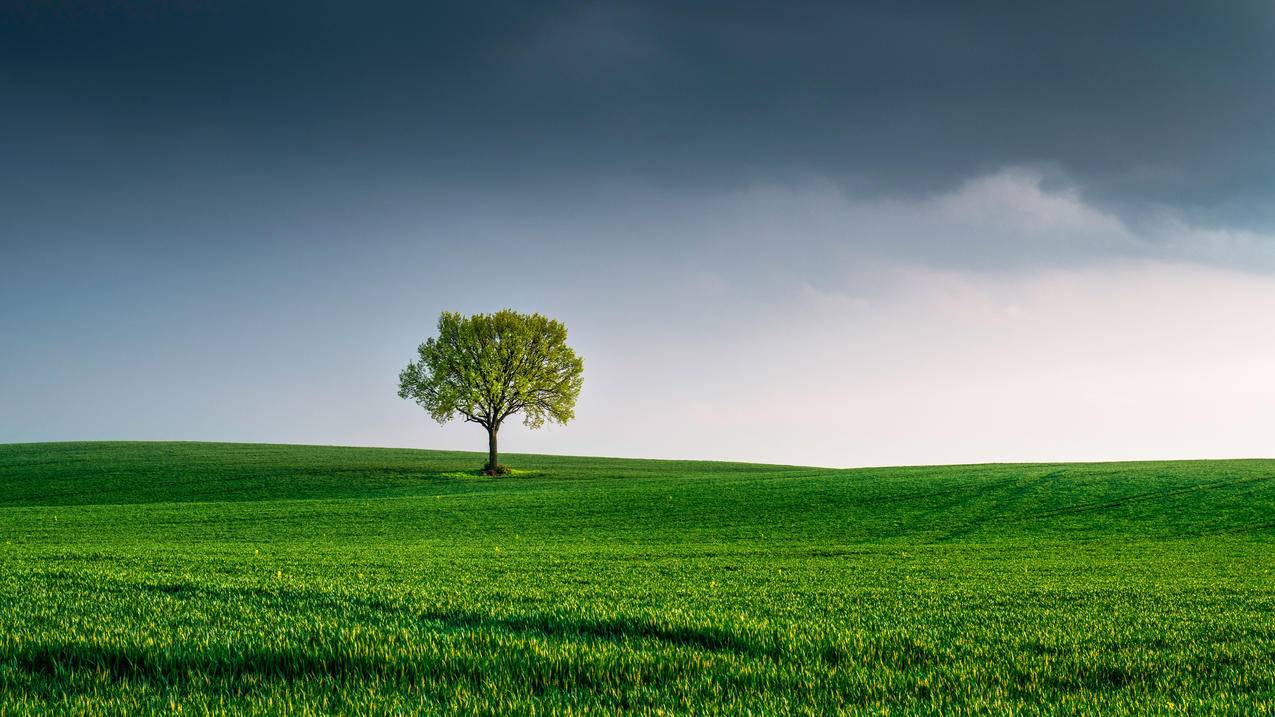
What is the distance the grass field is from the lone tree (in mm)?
33422

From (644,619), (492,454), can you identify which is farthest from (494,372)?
(644,619)

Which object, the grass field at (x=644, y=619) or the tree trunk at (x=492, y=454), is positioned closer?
the grass field at (x=644, y=619)

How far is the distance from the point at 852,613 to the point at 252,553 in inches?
843

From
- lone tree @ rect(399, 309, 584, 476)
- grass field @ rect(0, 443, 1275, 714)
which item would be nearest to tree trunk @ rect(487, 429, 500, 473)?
lone tree @ rect(399, 309, 584, 476)

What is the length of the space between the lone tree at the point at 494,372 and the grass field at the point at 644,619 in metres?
33.4

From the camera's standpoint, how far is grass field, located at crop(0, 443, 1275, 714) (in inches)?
262

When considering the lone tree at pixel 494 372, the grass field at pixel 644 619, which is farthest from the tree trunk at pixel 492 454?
the grass field at pixel 644 619

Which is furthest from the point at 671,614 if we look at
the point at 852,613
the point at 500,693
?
the point at 500,693

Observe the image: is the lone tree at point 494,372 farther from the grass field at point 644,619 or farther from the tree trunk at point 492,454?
the grass field at point 644,619

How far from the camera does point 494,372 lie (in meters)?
71.9

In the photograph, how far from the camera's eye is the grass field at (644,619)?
6652 millimetres

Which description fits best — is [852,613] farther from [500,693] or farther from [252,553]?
[252,553]

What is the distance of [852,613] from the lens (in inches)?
456

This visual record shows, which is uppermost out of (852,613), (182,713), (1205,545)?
(182,713)
